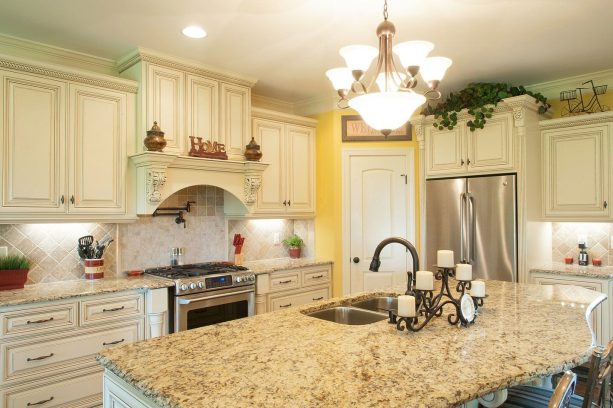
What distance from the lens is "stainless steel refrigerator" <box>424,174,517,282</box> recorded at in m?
3.82

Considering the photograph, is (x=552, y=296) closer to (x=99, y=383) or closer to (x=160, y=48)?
(x=99, y=383)

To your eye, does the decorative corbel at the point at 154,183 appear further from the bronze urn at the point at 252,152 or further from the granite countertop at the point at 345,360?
the granite countertop at the point at 345,360

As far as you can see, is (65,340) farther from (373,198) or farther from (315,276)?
(373,198)

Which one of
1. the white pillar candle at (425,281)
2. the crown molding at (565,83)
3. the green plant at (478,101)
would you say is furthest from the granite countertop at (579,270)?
the white pillar candle at (425,281)

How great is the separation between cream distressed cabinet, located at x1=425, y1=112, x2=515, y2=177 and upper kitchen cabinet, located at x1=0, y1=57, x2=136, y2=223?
2.83 metres

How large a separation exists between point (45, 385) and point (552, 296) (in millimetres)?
3061

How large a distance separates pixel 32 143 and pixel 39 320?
1.17 metres

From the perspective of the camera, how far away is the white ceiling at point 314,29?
261 centimetres

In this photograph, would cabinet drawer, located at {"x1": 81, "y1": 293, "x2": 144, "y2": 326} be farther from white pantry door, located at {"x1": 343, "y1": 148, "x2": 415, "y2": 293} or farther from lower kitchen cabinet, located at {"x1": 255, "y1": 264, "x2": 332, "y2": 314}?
white pantry door, located at {"x1": 343, "y1": 148, "x2": 415, "y2": 293}

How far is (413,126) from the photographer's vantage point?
4.53 metres

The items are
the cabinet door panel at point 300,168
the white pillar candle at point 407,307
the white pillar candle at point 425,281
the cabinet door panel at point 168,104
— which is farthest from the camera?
the cabinet door panel at point 300,168

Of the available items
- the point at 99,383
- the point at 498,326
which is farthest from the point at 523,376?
the point at 99,383

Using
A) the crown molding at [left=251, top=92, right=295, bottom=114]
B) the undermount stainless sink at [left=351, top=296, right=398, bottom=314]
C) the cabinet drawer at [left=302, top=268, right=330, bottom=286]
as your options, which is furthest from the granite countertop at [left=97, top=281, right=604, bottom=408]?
the crown molding at [left=251, top=92, right=295, bottom=114]

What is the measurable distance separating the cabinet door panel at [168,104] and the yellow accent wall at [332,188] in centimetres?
165
